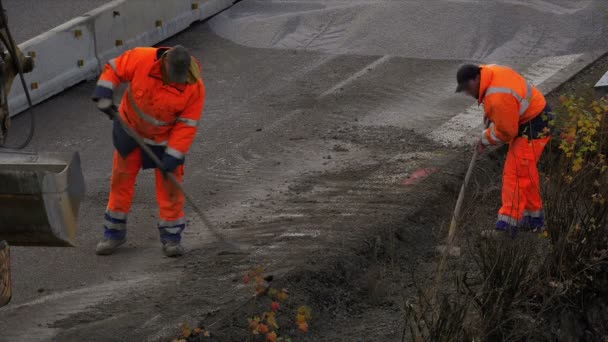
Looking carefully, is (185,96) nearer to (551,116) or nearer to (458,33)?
(551,116)

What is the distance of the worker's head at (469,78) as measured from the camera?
7973 millimetres

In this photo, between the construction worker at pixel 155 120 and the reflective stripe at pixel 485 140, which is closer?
the construction worker at pixel 155 120

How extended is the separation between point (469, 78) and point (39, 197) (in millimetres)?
3549

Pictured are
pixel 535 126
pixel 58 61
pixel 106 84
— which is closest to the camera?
pixel 106 84

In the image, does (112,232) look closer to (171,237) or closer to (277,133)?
(171,237)

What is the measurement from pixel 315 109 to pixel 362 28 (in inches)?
97.7

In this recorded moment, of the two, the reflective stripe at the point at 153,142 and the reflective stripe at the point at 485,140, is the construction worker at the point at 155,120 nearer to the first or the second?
the reflective stripe at the point at 153,142

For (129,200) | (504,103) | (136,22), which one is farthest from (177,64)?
(136,22)

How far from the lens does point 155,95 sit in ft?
25.1

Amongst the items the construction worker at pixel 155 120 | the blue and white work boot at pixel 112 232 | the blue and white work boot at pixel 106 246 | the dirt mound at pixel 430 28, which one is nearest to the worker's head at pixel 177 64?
the construction worker at pixel 155 120

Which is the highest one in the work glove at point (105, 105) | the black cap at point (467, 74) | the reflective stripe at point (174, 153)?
the black cap at point (467, 74)

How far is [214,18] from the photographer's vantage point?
A: 45.0 feet

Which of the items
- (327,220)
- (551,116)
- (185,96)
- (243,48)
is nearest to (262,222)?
(327,220)

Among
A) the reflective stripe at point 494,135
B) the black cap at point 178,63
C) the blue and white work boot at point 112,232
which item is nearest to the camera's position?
the black cap at point 178,63
